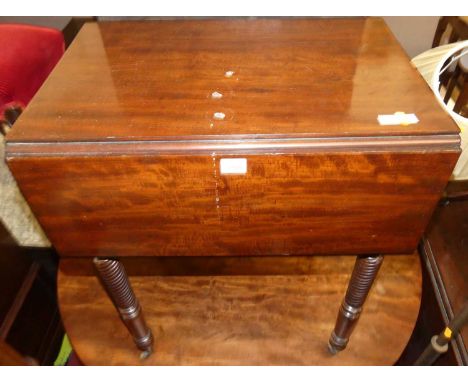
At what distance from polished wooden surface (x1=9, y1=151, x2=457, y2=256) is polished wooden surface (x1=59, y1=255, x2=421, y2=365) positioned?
46 centimetres

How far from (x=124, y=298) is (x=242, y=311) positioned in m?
0.41

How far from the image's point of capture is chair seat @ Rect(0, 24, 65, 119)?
105 cm

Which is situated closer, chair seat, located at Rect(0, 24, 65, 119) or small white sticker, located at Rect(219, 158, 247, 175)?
small white sticker, located at Rect(219, 158, 247, 175)

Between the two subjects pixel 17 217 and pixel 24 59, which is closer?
pixel 24 59

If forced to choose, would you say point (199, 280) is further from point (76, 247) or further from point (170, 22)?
point (170, 22)

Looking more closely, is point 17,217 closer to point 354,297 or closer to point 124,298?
point 124,298

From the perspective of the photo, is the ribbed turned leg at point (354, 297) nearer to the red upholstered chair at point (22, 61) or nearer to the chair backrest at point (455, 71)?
the chair backrest at point (455, 71)

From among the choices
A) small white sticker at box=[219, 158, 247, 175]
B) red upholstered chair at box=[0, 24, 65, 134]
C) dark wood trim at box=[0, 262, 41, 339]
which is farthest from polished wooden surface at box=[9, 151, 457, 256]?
dark wood trim at box=[0, 262, 41, 339]

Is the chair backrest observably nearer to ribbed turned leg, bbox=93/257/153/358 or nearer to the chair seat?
ribbed turned leg, bbox=93/257/153/358

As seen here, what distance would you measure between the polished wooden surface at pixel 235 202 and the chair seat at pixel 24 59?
48 centimetres

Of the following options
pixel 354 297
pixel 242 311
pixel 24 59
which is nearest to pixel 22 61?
pixel 24 59

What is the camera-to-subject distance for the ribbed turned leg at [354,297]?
0.85m

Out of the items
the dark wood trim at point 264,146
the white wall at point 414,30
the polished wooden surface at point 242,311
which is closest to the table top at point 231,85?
the dark wood trim at point 264,146

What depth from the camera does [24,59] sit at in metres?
1.10
